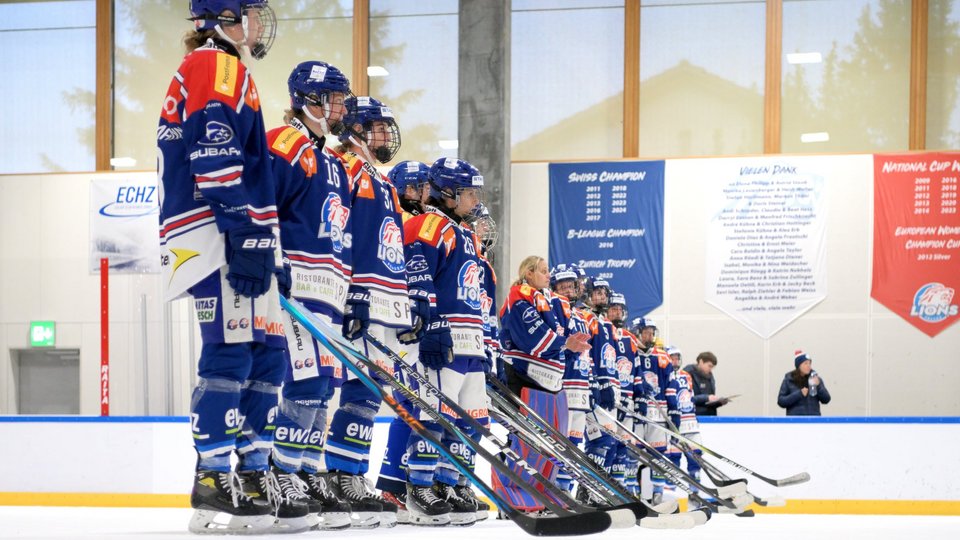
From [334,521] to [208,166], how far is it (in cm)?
125

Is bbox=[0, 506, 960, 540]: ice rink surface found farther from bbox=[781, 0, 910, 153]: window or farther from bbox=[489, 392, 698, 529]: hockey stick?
bbox=[781, 0, 910, 153]: window

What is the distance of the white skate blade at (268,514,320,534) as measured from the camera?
318 centimetres

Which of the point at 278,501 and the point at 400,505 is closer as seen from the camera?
the point at 278,501

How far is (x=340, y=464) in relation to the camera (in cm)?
400

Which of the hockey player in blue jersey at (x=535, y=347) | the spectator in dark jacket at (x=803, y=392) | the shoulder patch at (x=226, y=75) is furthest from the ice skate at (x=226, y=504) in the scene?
the spectator in dark jacket at (x=803, y=392)

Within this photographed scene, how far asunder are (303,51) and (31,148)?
132 inches

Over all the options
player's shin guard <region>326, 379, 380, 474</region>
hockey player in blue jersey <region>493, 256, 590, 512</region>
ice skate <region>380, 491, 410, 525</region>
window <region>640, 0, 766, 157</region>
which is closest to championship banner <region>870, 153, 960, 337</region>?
window <region>640, 0, 766, 157</region>

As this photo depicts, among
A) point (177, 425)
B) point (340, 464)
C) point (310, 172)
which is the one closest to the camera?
point (310, 172)

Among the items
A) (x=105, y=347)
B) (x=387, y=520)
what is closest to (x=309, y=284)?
(x=387, y=520)

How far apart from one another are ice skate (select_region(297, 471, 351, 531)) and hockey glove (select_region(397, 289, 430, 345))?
2.39 feet

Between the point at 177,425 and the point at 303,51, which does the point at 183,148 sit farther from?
the point at 303,51

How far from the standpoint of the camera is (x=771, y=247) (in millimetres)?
12469

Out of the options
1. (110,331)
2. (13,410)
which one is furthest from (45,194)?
(110,331)

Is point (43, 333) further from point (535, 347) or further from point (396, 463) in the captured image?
point (396, 463)
